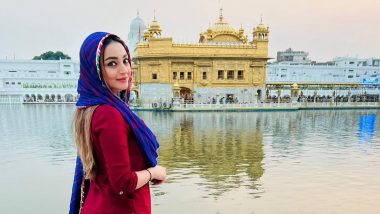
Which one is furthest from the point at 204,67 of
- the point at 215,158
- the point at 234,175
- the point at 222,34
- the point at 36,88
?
the point at 234,175

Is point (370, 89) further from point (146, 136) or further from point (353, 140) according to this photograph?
point (146, 136)

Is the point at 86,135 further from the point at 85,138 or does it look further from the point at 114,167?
the point at 114,167

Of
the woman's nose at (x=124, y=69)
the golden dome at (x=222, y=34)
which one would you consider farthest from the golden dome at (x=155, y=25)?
the woman's nose at (x=124, y=69)

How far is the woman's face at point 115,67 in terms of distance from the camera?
1402mm

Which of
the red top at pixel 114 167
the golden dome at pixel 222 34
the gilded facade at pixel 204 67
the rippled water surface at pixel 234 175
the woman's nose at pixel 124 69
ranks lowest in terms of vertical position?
the rippled water surface at pixel 234 175

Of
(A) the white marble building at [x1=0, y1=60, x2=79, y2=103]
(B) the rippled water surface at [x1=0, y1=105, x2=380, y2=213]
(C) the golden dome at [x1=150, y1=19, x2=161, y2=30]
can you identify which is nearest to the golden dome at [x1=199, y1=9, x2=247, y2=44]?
(C) the golden dome at [x1=150, y1=19, x2=161, y2=30]

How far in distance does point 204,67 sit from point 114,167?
28.9m

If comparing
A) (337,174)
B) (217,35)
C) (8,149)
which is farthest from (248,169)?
(217,35)

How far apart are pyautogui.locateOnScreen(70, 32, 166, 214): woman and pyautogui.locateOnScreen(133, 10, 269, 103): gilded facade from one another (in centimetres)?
2650

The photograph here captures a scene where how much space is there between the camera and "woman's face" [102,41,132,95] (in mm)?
1402

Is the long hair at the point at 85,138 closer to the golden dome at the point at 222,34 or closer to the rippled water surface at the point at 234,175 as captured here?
the rippled water surface at the point at 234,175

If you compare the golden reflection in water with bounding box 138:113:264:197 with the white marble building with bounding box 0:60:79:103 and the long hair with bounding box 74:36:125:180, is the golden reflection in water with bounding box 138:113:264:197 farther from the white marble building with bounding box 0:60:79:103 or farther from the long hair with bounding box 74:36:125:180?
the white marble building with bounding box 0:60:79:103

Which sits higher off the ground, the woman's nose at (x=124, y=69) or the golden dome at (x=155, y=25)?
the golden dome at (x=155, y=25)

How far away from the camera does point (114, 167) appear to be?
4.13ft
